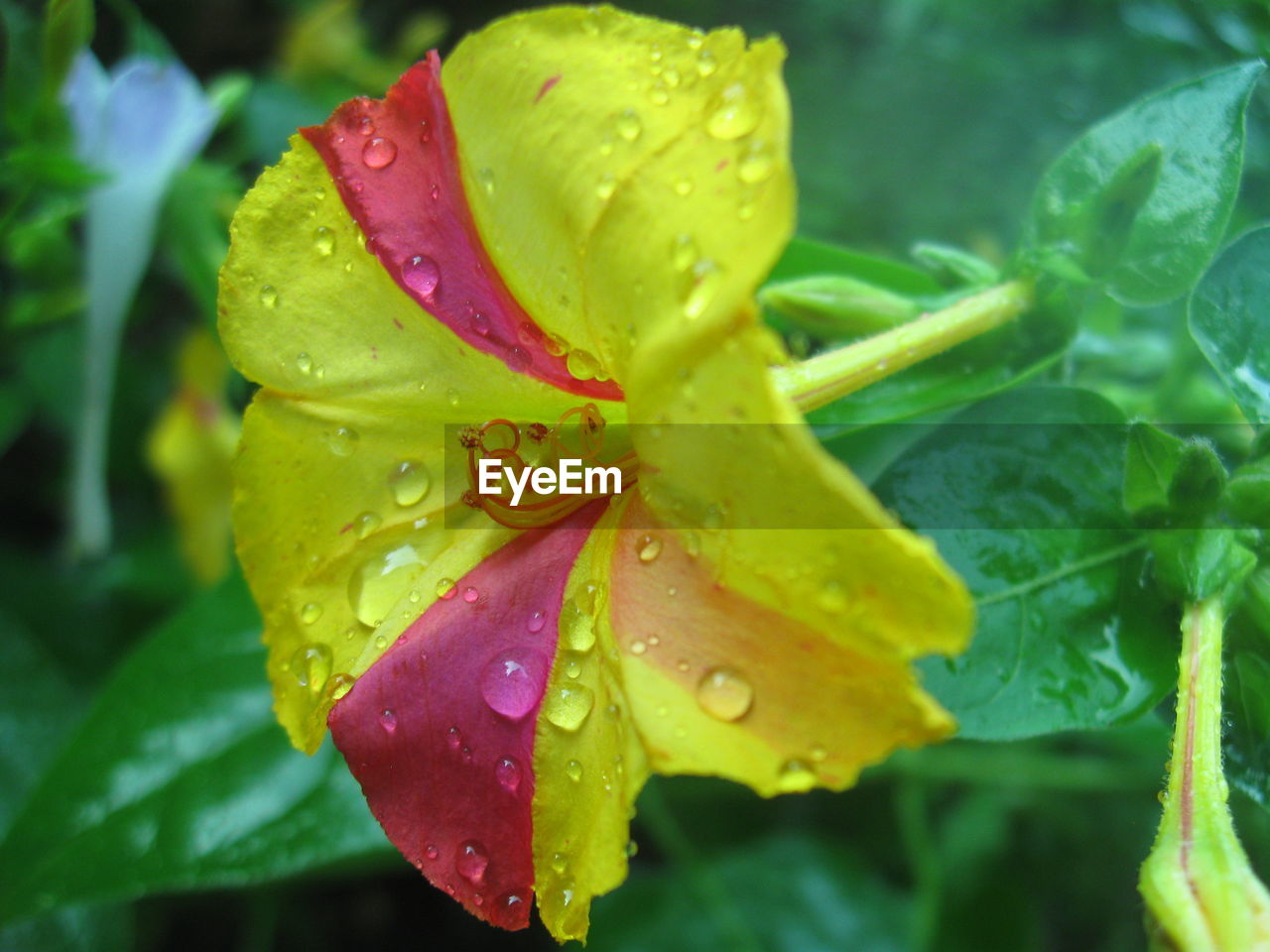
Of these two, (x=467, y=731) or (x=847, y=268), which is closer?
(x=467, y=731)

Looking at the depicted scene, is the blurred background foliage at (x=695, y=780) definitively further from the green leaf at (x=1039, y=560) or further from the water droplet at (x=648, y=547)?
the water droplet at (x=648, y=547)

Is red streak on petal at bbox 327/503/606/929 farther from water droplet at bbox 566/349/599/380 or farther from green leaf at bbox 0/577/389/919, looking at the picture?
green leaf at bbox 0/577/389/919

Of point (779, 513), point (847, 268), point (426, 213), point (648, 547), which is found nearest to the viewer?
point (779, 513)

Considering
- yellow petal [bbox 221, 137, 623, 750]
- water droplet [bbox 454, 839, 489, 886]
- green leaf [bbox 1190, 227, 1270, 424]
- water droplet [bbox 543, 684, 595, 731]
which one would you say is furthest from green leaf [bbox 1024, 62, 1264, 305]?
water droplet [bbox 454, 839, 489, 886]

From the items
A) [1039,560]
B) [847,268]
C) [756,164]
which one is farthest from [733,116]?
[847,268]

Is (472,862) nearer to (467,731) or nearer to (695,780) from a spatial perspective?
(467,731)

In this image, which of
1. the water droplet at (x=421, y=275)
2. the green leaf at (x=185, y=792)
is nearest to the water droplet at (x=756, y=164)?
the water droplet at (x=421, y=275)
